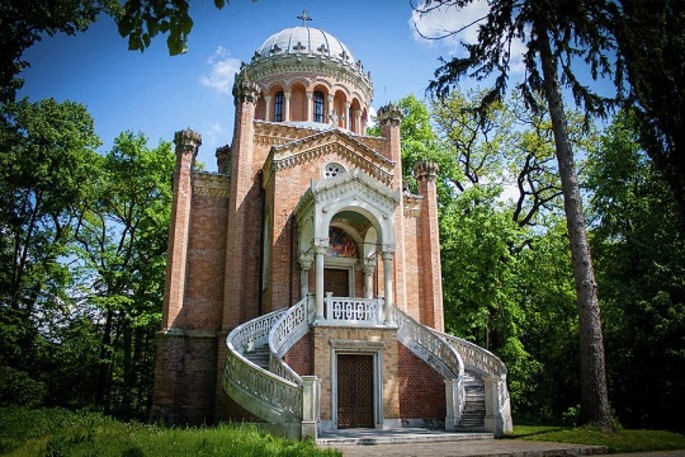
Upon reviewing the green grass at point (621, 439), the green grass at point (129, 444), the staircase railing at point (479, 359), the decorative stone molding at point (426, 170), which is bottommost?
the green grass at point (621, 439)

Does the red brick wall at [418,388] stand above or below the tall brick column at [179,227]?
below

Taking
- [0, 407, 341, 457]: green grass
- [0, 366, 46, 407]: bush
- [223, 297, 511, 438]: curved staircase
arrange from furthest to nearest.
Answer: [0, 366, 46, 407]: bush → [223, 297, 511, 438]: curved staircase → [0, 407, 341, 457]: green grass

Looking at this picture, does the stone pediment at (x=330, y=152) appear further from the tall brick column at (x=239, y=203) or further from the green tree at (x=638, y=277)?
the green tree at (x=638, y=277)

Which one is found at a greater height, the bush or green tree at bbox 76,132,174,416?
green tree at bbox 76,132,174,416

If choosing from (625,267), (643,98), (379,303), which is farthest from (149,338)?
(643,98)

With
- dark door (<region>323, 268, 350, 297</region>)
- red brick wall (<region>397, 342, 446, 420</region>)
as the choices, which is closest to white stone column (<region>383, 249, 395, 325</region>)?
red brick wall (<region>397, 342, 446, 420</region>)

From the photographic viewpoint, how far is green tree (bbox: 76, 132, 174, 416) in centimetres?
2767

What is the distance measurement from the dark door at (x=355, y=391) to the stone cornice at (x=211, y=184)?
8.60 metres

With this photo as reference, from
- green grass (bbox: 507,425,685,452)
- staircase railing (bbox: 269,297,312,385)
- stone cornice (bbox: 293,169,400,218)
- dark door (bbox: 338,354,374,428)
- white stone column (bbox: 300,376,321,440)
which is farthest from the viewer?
stone cornice (bbox: 293,169,400,218)

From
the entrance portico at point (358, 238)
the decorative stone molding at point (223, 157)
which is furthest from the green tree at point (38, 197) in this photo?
the entrance portico at point (358, 238)

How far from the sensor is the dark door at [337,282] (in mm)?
21016

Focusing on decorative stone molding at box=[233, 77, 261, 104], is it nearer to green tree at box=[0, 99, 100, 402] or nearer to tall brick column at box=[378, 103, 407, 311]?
tall brick column at box=[378, 103, 407, 311]

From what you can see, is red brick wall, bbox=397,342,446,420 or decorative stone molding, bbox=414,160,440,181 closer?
red brick wall, bbox=397,342,446,420

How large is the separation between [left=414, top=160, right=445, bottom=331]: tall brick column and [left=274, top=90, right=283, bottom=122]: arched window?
7.69 meters
